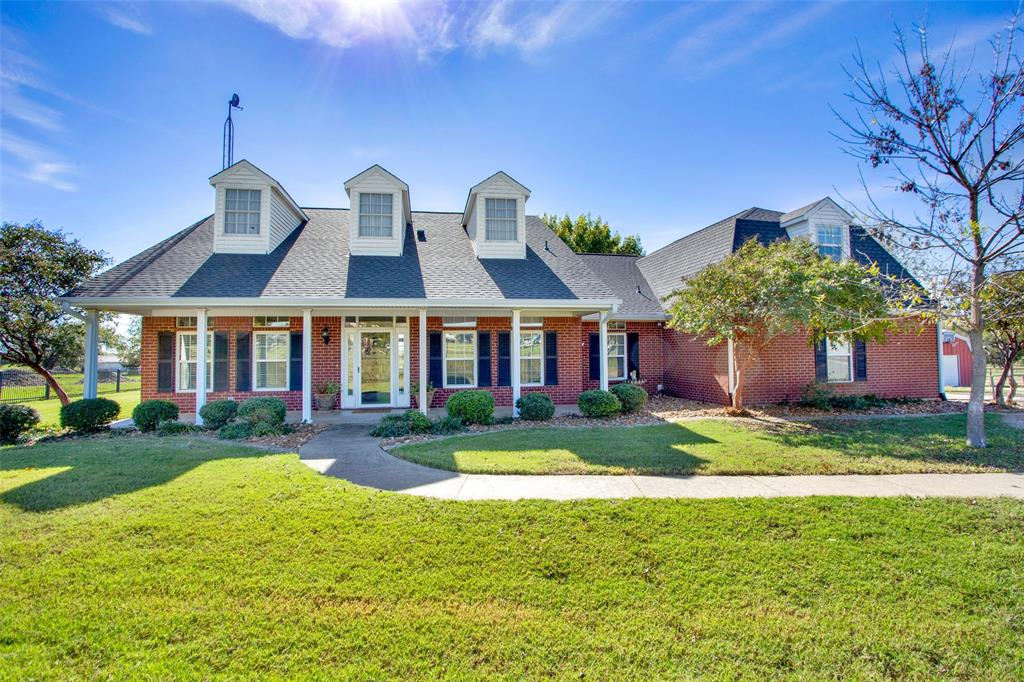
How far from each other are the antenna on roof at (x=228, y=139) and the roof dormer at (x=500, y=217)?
896 centimetres

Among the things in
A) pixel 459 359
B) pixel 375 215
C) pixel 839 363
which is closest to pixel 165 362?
pixel 375 215

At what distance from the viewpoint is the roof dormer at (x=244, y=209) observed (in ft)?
40.6

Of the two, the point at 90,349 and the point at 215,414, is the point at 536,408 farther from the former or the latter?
the point at 90,349

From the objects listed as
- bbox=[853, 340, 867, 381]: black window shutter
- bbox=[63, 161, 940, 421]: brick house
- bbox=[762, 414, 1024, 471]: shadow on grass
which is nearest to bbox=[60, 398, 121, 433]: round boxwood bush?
bbox=[63, 161, 940, 421]: brick house

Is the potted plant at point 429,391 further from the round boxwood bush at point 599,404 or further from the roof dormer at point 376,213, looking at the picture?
the round boxwood bush at point 599,404

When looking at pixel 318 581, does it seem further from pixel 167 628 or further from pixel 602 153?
pixel 602 153

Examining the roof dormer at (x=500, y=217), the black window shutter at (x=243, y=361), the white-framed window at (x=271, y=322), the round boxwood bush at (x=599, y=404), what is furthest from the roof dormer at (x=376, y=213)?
the round boxwood bush at (x=599, y=404)

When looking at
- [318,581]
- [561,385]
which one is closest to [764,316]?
[561,385]

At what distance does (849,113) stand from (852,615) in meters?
8.44

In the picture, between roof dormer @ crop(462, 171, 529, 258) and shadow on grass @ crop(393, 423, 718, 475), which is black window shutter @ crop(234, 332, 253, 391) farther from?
shadow on grass @ crop(393, 423, 718, 475)

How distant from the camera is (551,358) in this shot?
13.5 meters

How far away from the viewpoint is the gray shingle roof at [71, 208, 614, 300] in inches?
418

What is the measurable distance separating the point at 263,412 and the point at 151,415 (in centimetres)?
241

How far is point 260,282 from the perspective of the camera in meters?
11.0
